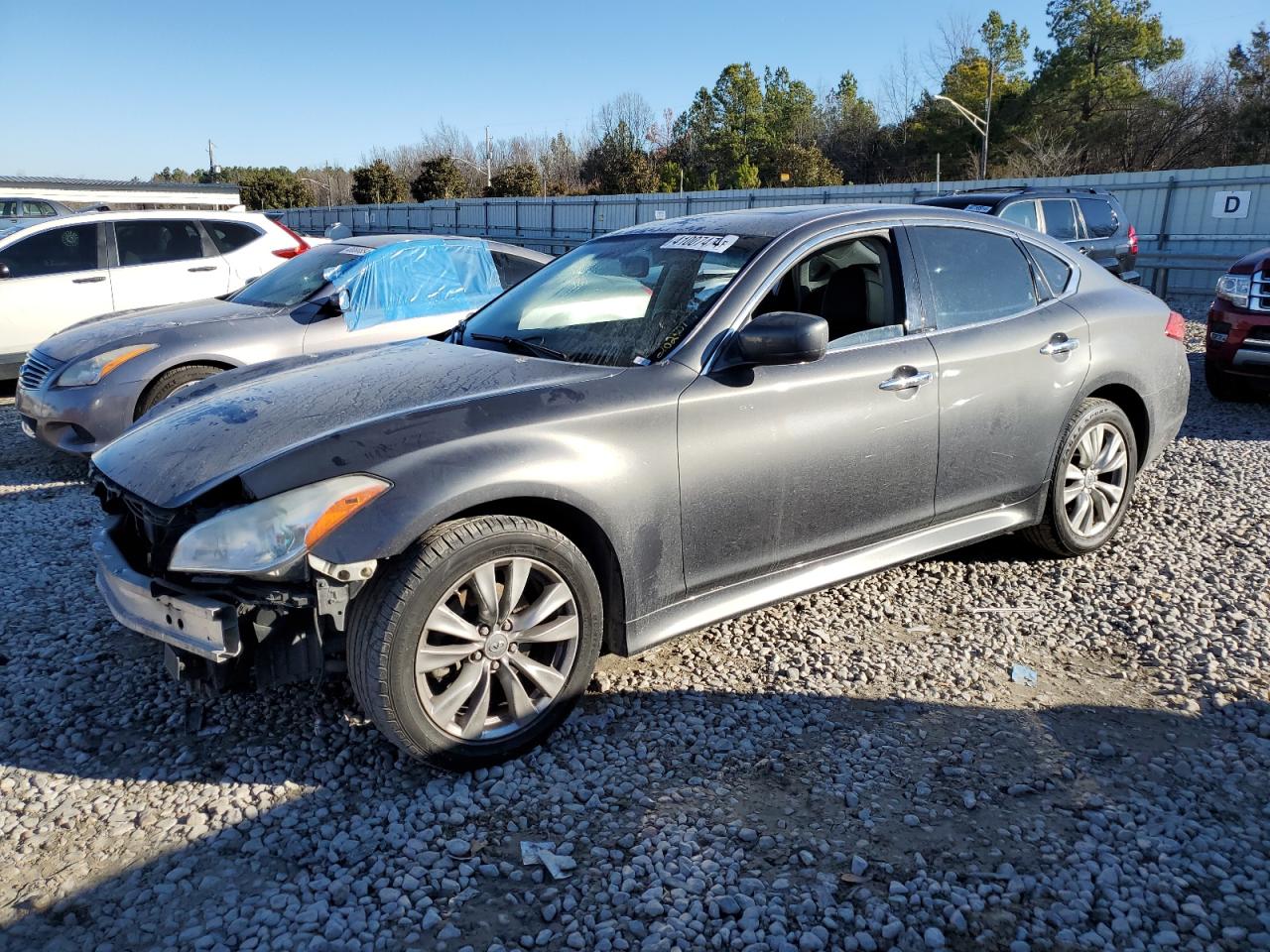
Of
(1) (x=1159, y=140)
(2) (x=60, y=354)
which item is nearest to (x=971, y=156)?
(1) (x=1159, y=140)

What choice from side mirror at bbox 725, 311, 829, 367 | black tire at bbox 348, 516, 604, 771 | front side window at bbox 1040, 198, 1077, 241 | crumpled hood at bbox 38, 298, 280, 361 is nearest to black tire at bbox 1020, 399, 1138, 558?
side mirror at bbox 725, 311, 829, 367

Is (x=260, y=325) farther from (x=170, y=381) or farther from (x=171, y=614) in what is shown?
(x=171, y=614)

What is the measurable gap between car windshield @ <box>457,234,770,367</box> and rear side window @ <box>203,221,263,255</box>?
6.29 meters

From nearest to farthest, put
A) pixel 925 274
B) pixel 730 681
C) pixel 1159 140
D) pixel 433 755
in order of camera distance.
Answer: pixel 433 755 < pixel 730 681 < pixel 925 274 < pixel 1159 140

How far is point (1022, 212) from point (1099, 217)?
6.34 ft

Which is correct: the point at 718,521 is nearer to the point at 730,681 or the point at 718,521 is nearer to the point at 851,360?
the point at 730,681

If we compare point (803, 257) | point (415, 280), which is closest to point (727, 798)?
point (803, 257)

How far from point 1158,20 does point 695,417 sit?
61.0 meters

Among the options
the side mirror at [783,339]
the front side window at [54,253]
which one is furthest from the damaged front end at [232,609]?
the front side window at [54,253]

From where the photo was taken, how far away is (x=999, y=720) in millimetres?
3385

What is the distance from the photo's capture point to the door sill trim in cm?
338

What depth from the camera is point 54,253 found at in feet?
30.0

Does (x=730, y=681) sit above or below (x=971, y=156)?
below

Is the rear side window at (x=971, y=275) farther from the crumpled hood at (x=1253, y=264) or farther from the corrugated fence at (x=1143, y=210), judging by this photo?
the corrugated fence at (x=1143, y=210)
